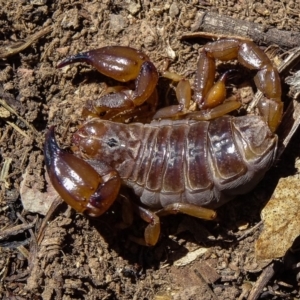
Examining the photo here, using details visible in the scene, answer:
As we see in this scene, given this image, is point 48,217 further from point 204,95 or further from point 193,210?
point 204,95

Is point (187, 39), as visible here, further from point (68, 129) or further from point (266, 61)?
point (68, 129)

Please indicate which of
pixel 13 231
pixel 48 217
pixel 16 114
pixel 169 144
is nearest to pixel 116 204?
pixel 48 217

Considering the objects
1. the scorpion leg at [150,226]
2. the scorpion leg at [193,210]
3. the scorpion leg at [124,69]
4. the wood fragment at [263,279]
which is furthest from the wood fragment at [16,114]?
the wood fragment at [263,279]

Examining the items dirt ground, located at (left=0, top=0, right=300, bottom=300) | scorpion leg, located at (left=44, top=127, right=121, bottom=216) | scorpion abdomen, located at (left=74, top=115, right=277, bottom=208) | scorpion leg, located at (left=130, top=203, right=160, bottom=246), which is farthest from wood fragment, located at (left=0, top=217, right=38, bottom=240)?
scorpion leg, located at (left=130, top=203, right=160, bottom=246)

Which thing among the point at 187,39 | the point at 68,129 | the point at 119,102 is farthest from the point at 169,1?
the point at 68,129

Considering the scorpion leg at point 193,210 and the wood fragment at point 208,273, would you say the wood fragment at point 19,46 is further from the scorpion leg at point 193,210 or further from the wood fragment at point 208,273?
the wood fragment at point 208,273

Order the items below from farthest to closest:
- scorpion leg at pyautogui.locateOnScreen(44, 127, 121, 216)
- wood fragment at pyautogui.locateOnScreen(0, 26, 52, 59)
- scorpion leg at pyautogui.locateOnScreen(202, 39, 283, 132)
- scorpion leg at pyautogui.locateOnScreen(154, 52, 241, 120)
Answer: wood fragment at pyautogui.locateOnScreen(0, 26, 52, 59) → scorpion leg at pyautogui.locateOnScreen(154, 52, 241, 120) → scorpion leg at pyautogui.locateOnScreen(202, 39, 283, 132) → scorpion leg at pyautogui.locateOnScreen(44, 127, 121, 216)

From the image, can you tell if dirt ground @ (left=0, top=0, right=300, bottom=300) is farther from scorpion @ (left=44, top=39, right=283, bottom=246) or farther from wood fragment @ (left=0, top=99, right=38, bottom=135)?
scorpion @ (left=44, top=39, right=283, bottom=246)
